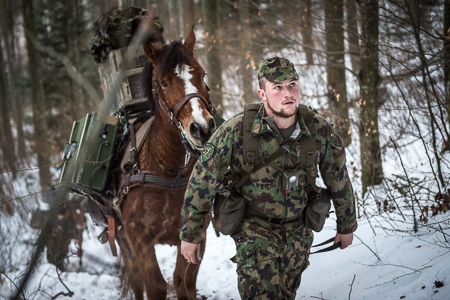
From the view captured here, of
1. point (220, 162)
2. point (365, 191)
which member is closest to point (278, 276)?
point (220, 162)

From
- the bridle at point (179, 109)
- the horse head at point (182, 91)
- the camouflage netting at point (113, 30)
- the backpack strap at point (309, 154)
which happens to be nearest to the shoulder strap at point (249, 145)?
the backpack strap at point (309, 154)

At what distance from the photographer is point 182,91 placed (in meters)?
3.21

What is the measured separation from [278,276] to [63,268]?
16.0 feet

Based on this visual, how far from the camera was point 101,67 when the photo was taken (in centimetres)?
470

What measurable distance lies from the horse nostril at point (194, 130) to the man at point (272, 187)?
0.49 meters

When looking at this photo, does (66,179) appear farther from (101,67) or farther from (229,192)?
(101,67)

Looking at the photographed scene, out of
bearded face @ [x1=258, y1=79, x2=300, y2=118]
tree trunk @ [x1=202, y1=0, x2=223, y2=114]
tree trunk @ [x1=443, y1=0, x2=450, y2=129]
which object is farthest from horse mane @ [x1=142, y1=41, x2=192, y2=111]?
tree trunk @ [x1=202, y1=0, x2=223, y2=114]

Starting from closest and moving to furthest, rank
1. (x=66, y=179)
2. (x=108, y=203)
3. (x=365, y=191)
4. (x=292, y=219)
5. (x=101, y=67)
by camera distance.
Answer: (x=66, y=179), (x=292, y=219), (x=108, y=203), (x=101, y=67), (x=365, y=191)

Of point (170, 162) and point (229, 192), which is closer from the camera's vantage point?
point (229, 192)

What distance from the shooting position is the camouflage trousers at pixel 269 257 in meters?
2.38

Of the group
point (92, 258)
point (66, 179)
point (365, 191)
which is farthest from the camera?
point (365, 191)

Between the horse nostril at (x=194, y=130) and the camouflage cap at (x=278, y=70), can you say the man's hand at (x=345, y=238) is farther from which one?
the horse nostril at (x=194, y=130)

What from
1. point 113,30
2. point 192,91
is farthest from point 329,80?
point 192,91

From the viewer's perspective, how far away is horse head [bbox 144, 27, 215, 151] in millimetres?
3049
